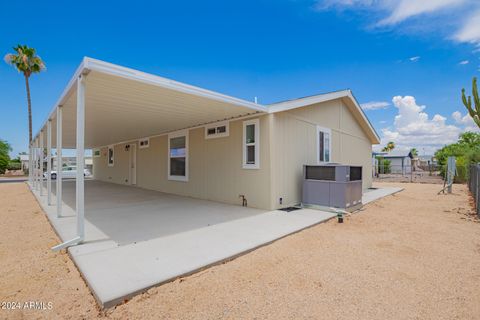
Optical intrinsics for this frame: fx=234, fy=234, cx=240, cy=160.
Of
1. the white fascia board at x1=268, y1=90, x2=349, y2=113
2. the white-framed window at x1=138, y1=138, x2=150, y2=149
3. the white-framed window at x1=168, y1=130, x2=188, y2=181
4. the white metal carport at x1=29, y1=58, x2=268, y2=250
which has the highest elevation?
the white fascia board at x1=268, y1=90, x2=349, y2=113

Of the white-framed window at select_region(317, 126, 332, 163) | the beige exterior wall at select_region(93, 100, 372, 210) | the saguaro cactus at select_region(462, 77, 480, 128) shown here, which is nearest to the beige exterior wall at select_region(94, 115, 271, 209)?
the beige exterior wall at select_region(93, 100, 372, 210)

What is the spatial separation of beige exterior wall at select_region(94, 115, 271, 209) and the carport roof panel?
0.68 m

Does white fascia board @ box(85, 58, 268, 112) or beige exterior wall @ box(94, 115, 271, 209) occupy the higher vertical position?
white fascia board @ box(85, 58, 268, 112)

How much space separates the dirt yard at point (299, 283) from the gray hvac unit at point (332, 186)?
67.3 inches

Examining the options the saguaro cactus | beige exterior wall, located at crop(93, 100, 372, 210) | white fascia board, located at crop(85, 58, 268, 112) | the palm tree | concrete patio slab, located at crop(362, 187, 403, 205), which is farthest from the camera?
the palm tree

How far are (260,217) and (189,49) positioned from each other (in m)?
9.42

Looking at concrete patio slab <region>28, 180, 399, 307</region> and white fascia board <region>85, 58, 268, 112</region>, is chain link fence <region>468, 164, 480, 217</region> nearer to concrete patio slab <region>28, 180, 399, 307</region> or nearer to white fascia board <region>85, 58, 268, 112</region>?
concrete patio slab <region>28, 180, 399, 307</region>

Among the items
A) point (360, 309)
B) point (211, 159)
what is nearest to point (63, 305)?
point (360, 309)

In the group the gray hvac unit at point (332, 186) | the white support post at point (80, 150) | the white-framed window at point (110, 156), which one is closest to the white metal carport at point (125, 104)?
the white support post at point (80, 150)

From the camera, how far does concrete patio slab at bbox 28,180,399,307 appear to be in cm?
241

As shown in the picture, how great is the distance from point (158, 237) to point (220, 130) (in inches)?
152

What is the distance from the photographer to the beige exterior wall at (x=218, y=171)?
19.3 feet

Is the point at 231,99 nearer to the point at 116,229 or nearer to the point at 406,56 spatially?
the point at 116,229

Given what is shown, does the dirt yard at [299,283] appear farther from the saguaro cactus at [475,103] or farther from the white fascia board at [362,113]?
the white fascia board at [362,113]
